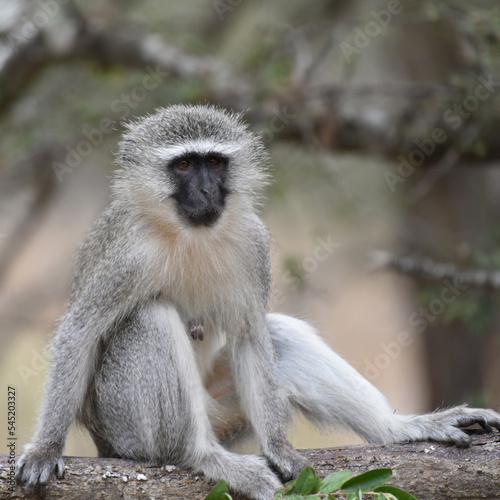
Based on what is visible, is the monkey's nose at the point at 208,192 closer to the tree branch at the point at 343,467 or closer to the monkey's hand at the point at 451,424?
the tree branch at the point at 343,467

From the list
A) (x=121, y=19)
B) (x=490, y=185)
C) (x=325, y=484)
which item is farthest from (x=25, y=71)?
(x=325, y=484)

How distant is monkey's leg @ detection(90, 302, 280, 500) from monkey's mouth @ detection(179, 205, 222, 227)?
0.80m

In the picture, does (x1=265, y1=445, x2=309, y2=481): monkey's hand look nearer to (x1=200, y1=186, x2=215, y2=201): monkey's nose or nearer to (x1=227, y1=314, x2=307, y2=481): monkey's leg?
(x1=227, y1=314, x2=307, y2=481): monkey's leg

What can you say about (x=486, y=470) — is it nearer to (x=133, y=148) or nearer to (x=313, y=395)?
(x=313, y=395)

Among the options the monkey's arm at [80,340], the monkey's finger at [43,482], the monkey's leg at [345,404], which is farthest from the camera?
the monkey's leg at [345,404]

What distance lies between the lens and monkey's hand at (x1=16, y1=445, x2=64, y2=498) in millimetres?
4988

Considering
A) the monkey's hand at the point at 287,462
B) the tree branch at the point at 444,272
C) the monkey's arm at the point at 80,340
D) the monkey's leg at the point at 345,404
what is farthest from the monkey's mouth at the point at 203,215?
the tree branch at the point at 444,272

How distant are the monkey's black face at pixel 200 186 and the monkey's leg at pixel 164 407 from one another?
86cm

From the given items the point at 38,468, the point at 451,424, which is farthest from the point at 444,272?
the point at 38,468

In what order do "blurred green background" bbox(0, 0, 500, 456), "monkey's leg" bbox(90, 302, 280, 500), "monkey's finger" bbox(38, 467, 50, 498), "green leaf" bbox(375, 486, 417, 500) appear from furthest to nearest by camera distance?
"blurred green background" bbox(0, 0, 500, 456)
"monkey's leg" bbox(90, 302, 280, 500)
"monkey's finger" bbox(38, 467, 50, 498)
"green leaf" bbox(375, 486, 417, 500)

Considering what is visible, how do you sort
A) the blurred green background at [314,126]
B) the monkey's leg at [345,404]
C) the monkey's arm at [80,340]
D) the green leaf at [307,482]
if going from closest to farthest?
the green leaf at [307,482] < the monkey's arm at [80,340] < the monkey's leg at [345,404] < the blurred green background at [314,126]

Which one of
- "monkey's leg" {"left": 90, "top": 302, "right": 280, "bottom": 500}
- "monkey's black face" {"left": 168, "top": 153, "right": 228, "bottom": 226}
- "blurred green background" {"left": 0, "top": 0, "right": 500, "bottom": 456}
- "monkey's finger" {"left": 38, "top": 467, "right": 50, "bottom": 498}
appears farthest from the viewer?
"blurred green background" {"left": 0, "top": 0, "right": 500, "bottom": 456}

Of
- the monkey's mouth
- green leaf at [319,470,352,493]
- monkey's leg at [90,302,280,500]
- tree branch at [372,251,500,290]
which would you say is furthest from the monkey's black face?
tree branch at [372,251,500,290]

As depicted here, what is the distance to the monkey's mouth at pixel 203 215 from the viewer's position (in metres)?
5.75
